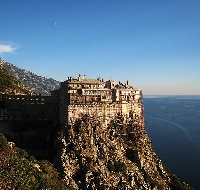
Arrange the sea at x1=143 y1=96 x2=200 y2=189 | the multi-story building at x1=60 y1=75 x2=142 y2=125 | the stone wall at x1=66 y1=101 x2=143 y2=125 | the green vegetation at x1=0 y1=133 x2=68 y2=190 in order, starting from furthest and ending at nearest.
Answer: the sea at x1=143 y1=96 x2=200 y2=189, the multi-story building at x1=60 y1=75 x2=142 y2=125, the stone wall at x1=66 y1=101 x2=143 y2=125, the green vegetation at x1=0 y1=133 x2=68 y2=190

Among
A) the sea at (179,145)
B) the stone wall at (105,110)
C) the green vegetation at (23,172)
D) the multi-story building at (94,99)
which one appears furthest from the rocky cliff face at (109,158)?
the sea at (179,145)

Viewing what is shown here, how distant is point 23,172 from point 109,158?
16749mm

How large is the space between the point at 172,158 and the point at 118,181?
170ft

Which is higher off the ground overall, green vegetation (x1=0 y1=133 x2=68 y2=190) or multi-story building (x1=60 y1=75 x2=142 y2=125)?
multi-story building (x1=60 y1=75 x2=142 y2=125)

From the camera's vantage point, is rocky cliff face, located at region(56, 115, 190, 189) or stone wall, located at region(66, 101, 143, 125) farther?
stone wall, located at region(66, 101, 143, 125)

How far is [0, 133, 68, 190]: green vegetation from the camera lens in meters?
43.7

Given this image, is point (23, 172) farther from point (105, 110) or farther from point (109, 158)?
point (105, 110)

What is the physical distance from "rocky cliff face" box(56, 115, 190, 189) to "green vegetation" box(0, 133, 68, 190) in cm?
289

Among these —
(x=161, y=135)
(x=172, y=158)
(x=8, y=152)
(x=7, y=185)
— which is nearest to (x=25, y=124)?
(x=8, y=152)

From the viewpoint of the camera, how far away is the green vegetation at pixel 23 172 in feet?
143

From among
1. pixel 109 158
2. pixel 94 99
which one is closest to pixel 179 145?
pixel 109 158

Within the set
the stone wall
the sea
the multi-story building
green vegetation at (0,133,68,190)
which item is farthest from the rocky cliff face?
the sea

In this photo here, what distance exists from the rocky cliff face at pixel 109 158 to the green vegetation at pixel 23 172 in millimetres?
2889

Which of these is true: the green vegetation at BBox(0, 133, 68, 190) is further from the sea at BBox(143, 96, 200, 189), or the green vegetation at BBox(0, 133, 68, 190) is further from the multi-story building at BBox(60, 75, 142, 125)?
the sea at BBox(143, 96, 200, 189)
